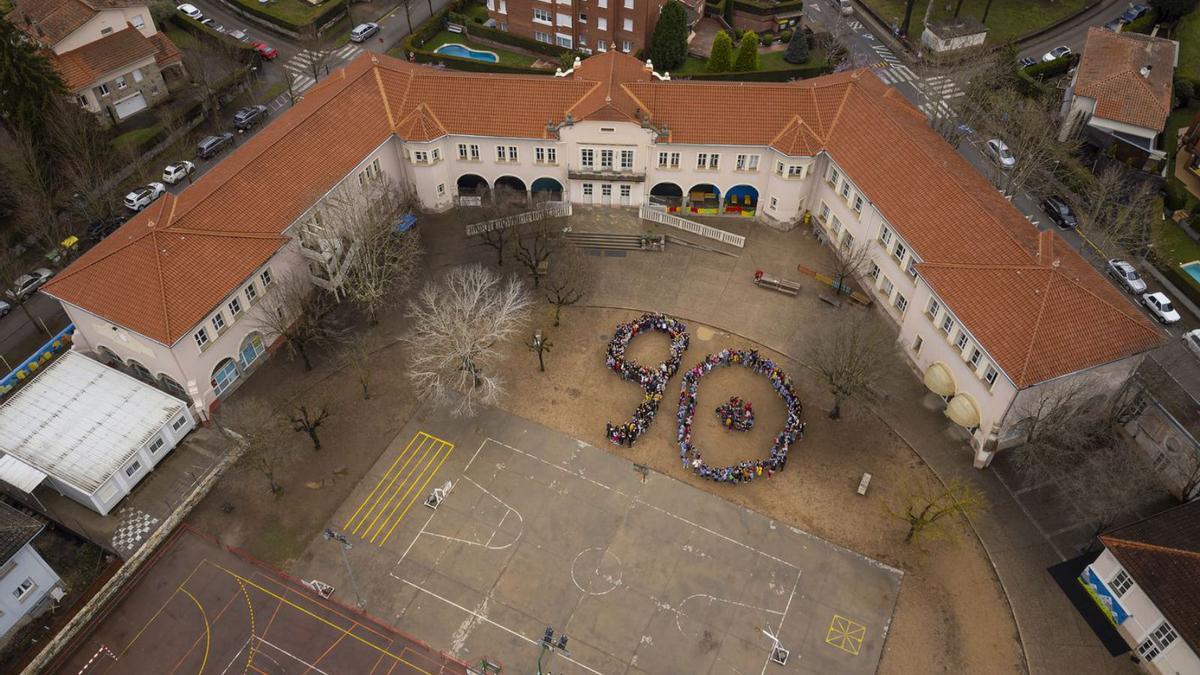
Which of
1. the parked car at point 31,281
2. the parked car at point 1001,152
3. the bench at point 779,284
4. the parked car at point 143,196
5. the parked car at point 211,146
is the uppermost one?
the parked car at point 1001,152

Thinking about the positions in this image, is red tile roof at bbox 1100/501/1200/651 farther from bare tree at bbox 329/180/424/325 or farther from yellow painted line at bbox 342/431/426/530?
bare tree at bbox 329/180/424/325

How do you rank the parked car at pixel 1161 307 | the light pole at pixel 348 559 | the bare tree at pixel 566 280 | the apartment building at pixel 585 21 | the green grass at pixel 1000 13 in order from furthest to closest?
the green grass at pixel 1000 13 < the apartment building at pixel 585 21 < the bare tree at pixel 566 280 < the parked car at pixel 1161 307 < the light pole at pixel 348 559

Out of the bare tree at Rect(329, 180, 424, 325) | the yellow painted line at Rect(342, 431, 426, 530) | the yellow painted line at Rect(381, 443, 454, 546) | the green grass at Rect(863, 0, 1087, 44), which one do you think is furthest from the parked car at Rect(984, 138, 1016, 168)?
the yellow painted line at Rect(342, 431, 426, 530)

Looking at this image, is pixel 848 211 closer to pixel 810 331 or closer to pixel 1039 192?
pixel 810 331

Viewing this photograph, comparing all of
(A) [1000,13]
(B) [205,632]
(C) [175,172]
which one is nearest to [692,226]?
(B) [205,632]

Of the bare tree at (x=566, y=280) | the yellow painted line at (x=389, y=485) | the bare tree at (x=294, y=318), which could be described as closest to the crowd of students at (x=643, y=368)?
the bare tree at (x=566, y=280)

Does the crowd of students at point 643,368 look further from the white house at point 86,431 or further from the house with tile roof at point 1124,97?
the house with tile roof at point 1124,97

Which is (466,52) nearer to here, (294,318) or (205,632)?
(294,318)
